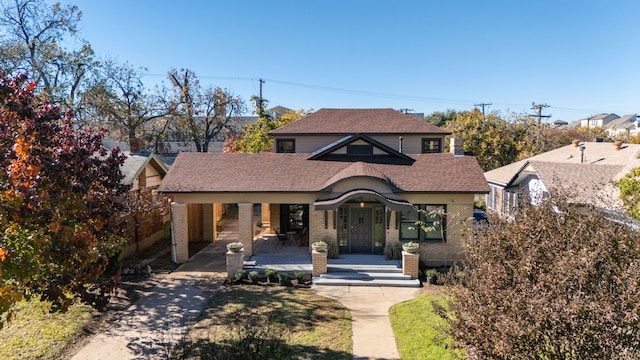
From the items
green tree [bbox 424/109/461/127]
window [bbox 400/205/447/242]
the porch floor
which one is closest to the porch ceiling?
window [bbox 400/205/447/242]

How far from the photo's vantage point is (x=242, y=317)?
473 inches

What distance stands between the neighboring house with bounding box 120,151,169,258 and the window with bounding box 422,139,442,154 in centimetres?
1724

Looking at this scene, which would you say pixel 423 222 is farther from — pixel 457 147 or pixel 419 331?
pixel 419 331

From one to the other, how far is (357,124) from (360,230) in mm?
10816

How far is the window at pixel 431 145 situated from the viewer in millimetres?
25839

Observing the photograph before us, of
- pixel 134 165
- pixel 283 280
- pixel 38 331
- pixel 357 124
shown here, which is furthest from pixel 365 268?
pixel 134 165

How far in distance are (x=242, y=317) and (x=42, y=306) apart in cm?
644

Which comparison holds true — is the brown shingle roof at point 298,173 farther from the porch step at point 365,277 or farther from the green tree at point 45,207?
the green tree at point 45,207

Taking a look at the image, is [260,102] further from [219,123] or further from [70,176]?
[70,176]

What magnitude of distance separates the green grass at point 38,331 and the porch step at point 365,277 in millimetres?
8450

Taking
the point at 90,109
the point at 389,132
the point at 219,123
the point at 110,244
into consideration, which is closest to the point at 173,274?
the point at 110,244

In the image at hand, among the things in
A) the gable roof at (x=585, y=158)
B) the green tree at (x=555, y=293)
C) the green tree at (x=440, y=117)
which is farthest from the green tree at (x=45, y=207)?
the green tree at (x=440, y=117)

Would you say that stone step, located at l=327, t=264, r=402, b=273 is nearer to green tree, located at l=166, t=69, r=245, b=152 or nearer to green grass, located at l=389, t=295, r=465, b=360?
green grass, located at l=389, t=295, r=465, b=360

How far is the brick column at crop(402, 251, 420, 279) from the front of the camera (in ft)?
51.6
